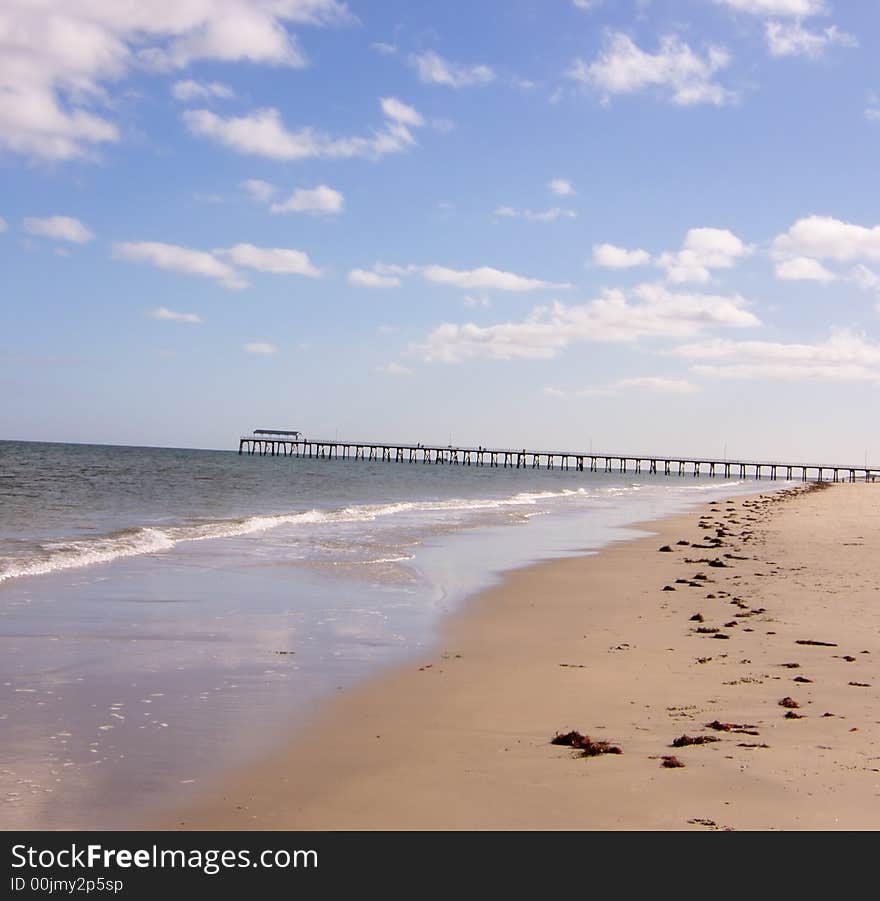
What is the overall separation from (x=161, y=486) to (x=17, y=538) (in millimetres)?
34166

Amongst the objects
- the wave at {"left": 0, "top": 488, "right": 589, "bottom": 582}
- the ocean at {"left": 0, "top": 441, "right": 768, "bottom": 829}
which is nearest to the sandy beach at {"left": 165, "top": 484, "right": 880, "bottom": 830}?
the ocean at {"left": 0, "top": 441, "right": 768, "bottom": 829}

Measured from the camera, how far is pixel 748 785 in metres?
6.22

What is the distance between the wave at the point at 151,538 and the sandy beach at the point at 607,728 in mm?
9041

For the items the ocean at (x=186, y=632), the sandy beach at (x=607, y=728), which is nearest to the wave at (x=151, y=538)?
the ocean at (x=186, y=632)

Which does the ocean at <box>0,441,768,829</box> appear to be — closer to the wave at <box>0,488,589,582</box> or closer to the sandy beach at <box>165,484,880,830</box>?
the wave at <box>0,488,589,582</box>

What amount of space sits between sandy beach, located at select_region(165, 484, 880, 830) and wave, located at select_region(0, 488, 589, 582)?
904cm

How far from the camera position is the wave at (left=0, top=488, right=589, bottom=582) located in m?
18.5

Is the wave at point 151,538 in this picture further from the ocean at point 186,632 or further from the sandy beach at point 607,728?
the sandy beach at point 607,728

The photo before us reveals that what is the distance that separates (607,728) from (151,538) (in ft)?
62.0

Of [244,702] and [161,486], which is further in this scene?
[161,486]

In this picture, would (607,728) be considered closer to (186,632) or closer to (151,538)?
(186,632)

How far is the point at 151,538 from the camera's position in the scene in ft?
79.9
